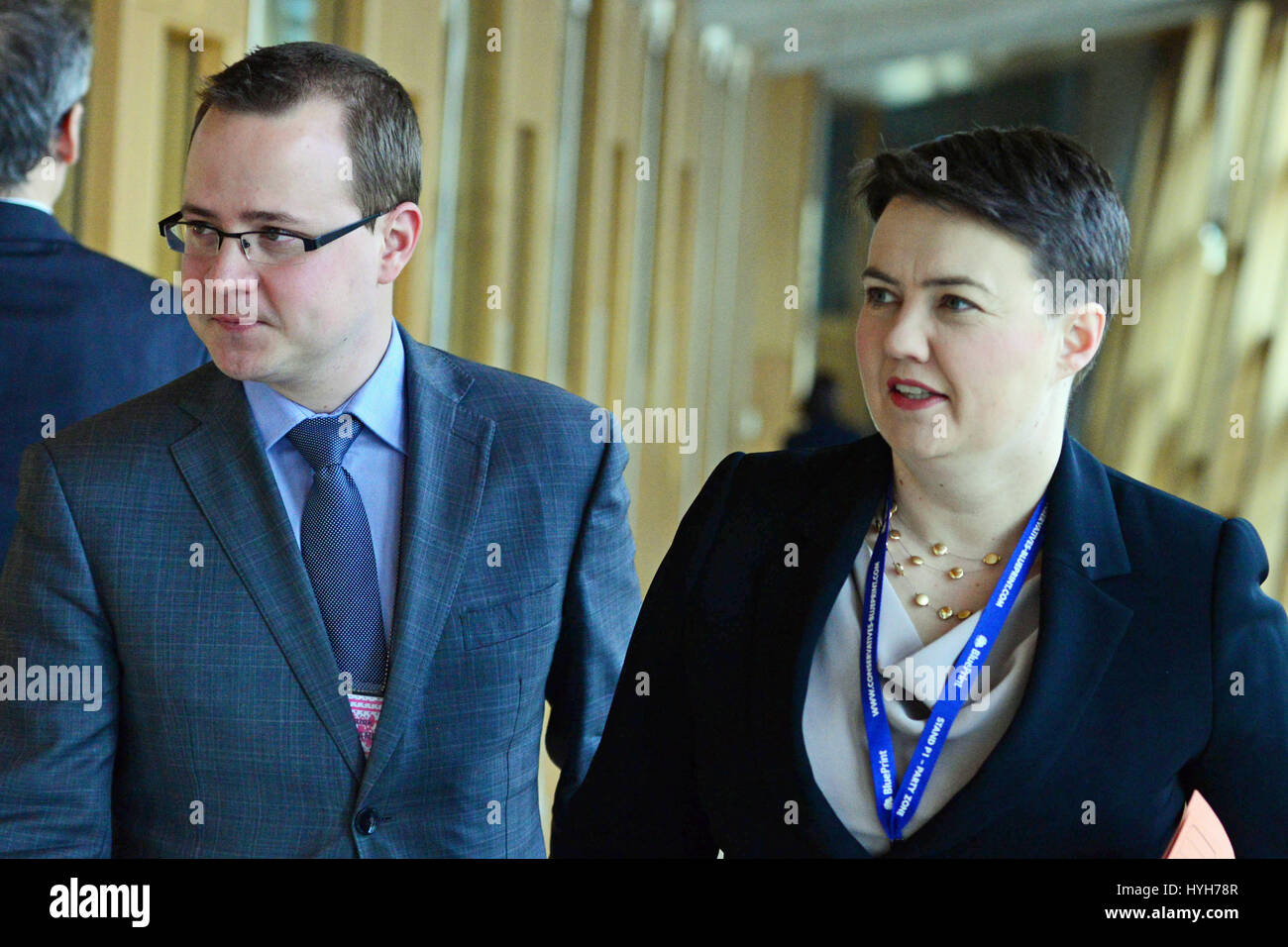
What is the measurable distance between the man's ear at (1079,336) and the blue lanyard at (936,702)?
0.16m

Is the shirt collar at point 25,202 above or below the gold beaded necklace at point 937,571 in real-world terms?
above

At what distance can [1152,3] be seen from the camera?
7094mm

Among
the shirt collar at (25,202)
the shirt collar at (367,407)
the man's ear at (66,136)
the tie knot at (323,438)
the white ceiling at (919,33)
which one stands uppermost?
the white ceiling at (919,33)

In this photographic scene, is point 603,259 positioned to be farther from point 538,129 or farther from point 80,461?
point 80,461

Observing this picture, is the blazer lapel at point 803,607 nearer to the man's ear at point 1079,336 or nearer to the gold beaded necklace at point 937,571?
the gold beaded necklace at point 937,571

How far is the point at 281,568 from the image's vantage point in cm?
161

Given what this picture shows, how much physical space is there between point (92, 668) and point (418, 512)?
1.47 feet

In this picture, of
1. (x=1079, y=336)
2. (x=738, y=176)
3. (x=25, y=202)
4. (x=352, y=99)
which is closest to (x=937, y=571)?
(x=1079, y=336)

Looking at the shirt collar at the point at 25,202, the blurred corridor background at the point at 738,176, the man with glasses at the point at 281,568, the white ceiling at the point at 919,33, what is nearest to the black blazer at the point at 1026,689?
the man with glasses at the point at 281,568

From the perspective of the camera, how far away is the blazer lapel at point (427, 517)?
159 cm

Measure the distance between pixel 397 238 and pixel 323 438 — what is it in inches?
12.3

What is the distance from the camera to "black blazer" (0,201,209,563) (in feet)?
6.91

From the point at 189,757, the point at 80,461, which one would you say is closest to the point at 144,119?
the point at 80,461
